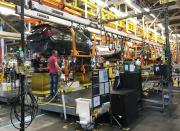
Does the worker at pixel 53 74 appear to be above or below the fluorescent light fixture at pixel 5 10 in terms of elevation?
below

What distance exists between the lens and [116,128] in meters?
4.91

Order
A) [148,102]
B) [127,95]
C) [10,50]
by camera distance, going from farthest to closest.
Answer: [10,50]
[148,102]
[127,95]

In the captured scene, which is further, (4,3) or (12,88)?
(12,88)

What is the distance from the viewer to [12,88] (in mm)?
8359

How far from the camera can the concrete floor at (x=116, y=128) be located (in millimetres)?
4910


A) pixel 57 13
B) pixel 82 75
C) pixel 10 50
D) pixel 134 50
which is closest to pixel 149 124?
pixel 57 13

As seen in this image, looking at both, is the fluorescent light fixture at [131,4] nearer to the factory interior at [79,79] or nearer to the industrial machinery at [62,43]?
the factory interior at [79,79]

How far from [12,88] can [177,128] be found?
6.02 m

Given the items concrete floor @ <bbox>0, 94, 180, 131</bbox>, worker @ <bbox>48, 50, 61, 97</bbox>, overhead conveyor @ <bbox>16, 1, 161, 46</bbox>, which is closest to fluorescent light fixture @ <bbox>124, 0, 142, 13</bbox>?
overhead conveyor @ <bbox>16, 1, 161, 46</bbox>

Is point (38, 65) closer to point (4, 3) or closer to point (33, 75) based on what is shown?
point (33, 75)

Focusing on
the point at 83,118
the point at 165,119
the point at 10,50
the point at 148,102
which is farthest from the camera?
the point at 10,50

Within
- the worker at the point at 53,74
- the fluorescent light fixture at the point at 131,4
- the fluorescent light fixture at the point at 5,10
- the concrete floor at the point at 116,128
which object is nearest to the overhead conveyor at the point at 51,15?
the fluorescent light fixture at the point at 5,10

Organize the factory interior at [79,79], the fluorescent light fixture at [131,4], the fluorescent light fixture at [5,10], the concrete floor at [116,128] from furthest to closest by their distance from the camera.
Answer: the fluorescent light fixture at [131,4]
the fluorescent light fixture at [5,10]
the concrete floor at [116,128]
the factory interior at [79,79]

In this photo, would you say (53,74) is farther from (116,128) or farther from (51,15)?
(116,128)
